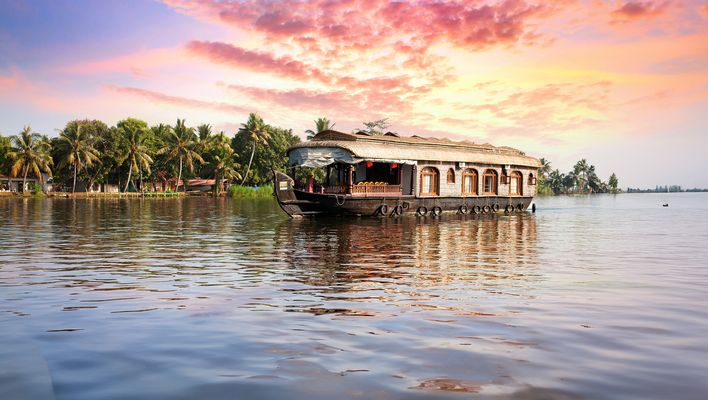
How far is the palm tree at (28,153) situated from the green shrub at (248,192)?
23.3 meters

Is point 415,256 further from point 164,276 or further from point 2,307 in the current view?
point 2,307

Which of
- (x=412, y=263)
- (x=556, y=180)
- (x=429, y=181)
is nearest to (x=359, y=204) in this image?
(x=429, y=181)

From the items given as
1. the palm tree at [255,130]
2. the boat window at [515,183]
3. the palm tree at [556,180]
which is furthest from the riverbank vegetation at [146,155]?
the palm tree at [556,180]

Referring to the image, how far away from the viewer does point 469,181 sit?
36312 millimetres

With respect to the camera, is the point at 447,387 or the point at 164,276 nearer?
the point at 447,387

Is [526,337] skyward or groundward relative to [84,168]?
groundward

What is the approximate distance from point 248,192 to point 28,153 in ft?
90.2

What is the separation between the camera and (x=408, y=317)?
6953 mm

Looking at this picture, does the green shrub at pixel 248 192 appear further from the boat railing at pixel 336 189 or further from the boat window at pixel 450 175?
the boat railing at pixel 336 189

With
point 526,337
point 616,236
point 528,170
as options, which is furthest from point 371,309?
point 528,170

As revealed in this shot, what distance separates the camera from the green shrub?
252 ft

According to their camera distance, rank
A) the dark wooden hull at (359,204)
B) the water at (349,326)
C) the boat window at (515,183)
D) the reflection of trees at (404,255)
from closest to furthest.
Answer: the water at (349,326) < the reflection of trees at (404,255) < the dark wooden hull at (359,204) < the boat window at (515,183)

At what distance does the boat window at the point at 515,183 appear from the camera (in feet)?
132

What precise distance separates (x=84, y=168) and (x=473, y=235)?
66.9m
